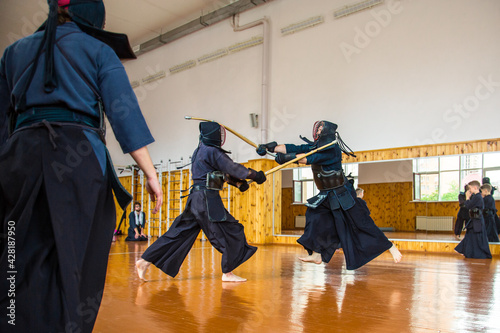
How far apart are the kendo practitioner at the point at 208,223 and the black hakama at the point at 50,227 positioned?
2304 mm

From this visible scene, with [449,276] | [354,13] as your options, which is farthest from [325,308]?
[354,13]

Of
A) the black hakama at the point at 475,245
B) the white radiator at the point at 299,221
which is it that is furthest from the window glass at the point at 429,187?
the white radiator at the point at 299,221

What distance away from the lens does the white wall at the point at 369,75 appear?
7.11 meters

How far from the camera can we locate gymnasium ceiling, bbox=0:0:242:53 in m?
10.3

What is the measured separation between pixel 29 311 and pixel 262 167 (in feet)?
26.7

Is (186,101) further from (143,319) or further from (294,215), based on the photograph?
(143,319)

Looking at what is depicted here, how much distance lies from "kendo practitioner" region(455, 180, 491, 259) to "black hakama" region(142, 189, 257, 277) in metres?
4.66

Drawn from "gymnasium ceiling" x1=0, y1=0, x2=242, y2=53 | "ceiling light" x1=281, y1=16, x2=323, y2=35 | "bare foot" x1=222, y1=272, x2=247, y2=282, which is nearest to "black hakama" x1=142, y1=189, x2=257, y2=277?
"bare foot" x1=222, y1=272, x2=247, y2=282

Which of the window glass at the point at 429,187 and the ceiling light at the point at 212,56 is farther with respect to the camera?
the ceiling light at the point at 212,56

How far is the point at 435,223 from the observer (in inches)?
313

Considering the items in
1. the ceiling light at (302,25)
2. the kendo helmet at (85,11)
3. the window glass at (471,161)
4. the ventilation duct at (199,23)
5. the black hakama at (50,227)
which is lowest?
the black hakama at (50,227)

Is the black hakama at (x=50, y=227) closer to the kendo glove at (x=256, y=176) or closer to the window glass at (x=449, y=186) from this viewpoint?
the kendo glove at (x=256, y=176)

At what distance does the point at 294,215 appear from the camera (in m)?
10.1

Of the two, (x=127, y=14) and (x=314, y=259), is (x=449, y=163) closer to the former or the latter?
(x=314, y=259)
